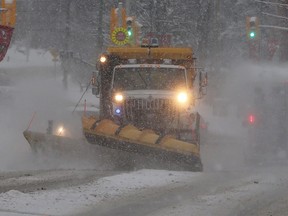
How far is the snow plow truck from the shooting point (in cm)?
1145

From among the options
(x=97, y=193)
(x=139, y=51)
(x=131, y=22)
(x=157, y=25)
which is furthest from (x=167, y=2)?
(x=97, y=193)

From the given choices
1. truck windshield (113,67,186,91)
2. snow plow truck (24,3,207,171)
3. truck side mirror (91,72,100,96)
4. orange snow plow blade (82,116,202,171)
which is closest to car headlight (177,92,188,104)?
snow plow truck (24,3,207,171)

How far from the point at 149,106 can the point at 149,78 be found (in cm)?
103

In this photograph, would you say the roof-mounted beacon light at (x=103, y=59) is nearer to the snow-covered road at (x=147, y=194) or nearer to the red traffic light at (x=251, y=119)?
the red traffic light at (x=251, y=119)

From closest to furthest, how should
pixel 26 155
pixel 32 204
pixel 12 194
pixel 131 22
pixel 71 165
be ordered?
pixel 32 204
pixel 12 194
pixel 71 165
pixel 26 155
pixel 131 22

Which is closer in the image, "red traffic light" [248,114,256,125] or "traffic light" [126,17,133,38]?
"red traffic light" [248,114,256,125]

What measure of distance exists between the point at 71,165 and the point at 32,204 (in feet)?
17.2

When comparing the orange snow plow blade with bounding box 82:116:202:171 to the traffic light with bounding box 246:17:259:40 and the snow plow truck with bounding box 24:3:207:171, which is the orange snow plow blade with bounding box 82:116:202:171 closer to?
the snow plow truck with bounding box 24:3:207:171

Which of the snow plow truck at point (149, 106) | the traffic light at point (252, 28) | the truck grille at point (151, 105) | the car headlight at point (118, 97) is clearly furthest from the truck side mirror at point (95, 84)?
the traffic light at point (252, 28)

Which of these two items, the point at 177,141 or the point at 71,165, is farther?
the point at 71,165

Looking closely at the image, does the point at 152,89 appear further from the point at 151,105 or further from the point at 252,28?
the point at 252,28

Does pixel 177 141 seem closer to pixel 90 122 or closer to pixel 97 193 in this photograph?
pixel 90 122

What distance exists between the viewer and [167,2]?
1617 inches

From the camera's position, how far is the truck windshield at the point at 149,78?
13.5 meters
